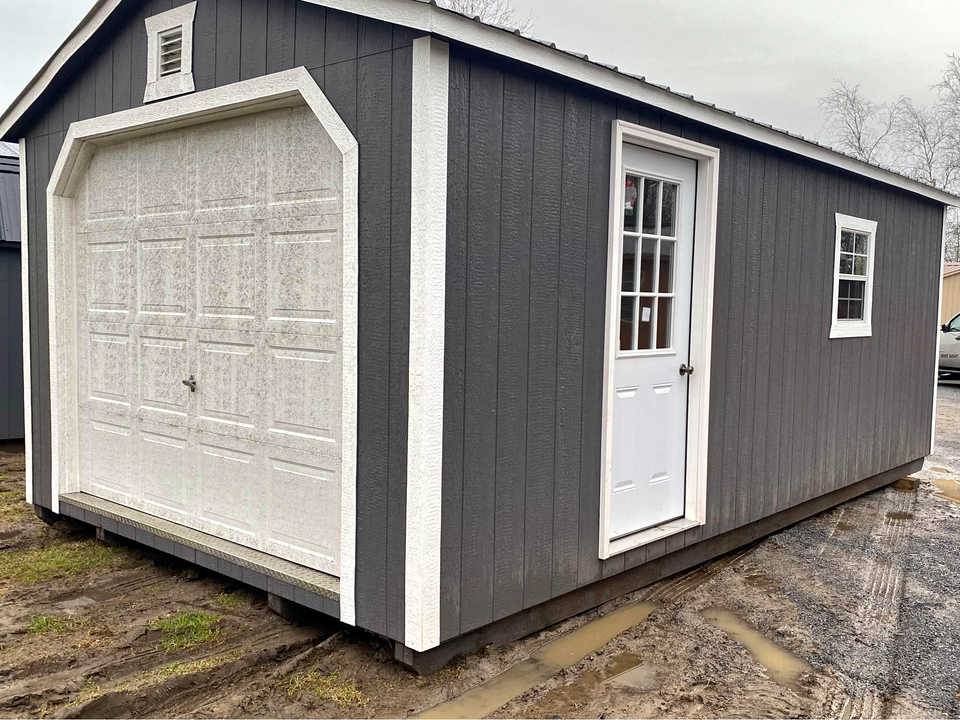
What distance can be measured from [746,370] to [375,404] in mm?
2571

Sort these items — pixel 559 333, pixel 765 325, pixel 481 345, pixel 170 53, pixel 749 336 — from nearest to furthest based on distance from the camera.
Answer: pixel 481 345 → pixel 559 333 → pixel 170 53 → pixel 749 336 → pixel 765 325

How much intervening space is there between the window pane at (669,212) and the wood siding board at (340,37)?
5.99 feet

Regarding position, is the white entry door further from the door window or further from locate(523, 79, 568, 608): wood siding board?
locate(523, 79, 568, 608): wood siding board

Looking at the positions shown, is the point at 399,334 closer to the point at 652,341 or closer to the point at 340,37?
the point at 340,37

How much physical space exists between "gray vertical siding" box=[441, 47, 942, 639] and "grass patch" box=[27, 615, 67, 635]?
182 cm

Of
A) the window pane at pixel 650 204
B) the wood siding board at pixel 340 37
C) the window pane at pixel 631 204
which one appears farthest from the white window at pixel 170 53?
the window pane at pixel 650 204

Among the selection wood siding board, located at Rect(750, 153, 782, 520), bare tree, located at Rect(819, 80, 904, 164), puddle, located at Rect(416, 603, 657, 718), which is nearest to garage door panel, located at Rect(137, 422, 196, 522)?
puddle, located at Rect(416, 603, 657, 718)

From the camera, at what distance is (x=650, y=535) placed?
431cm

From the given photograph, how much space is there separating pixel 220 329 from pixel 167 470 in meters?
0.91

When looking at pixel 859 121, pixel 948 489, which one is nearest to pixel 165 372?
pixel 948 489

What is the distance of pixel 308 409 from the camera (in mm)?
3762

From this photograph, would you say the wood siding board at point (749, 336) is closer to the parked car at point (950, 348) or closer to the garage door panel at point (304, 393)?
the garage door panel at point (304, 393)

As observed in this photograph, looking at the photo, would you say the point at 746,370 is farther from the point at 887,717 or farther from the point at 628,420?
the point at 887,717

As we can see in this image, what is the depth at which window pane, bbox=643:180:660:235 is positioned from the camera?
424 cm
